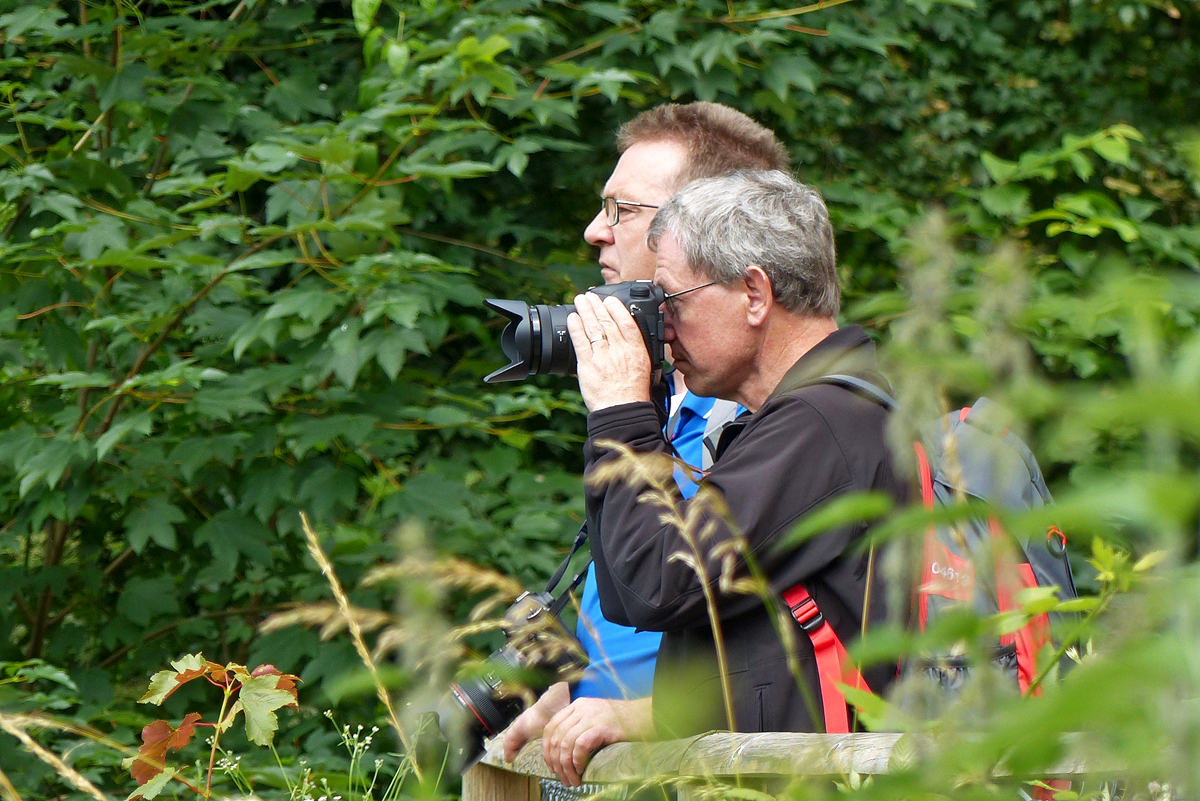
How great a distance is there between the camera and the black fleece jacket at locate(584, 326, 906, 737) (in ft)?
4.80

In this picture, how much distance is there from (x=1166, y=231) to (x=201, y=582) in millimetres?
3661

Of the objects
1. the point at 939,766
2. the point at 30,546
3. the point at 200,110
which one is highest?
the point at 939,766

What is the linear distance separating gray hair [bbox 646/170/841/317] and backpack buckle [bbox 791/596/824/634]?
0.57 metres

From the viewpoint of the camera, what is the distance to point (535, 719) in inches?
73.1

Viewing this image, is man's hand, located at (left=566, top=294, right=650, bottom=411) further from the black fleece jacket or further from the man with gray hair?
the black fleece jacket

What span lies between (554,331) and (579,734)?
0.71 metres

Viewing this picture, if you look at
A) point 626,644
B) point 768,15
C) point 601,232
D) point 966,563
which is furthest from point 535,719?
point 768,15

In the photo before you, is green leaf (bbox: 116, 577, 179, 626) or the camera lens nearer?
the camera lens

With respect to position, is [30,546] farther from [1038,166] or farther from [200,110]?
[1038,166]

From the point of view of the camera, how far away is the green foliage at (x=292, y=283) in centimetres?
270

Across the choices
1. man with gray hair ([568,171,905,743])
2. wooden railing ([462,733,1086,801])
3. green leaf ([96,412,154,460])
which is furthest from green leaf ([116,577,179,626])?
wooden railing ([462,733,1086,801])

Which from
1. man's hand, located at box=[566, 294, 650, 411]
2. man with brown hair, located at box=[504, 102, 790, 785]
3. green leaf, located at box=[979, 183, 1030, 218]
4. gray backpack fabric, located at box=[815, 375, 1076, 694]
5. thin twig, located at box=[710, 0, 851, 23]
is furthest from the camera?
green leaf, located at box=[979, 183, 1030, 218]

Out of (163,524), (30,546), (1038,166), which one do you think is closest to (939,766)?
(163,524)

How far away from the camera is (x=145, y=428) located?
2.56m
